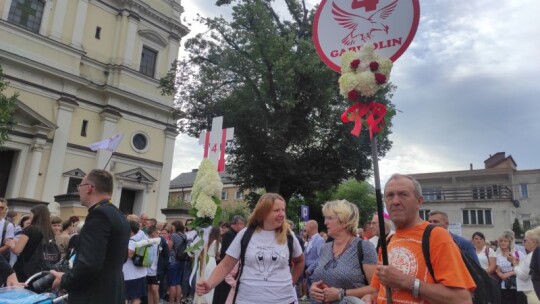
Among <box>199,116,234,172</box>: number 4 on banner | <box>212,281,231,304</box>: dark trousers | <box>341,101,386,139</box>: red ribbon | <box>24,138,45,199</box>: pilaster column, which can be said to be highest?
<box>24,138,45,199</box>: pilaster column

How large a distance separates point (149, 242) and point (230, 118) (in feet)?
46.8

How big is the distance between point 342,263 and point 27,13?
88.4ft

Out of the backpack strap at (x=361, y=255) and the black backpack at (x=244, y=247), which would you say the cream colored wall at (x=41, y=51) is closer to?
the black backpack at (x=244, y=247)

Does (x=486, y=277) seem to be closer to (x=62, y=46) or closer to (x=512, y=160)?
(x=62, y=46)

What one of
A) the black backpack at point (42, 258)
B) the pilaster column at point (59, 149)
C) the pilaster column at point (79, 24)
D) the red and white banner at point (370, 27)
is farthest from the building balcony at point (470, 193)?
the red and white banner at point (370, 27)

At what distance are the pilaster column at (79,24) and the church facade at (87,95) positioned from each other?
0.19ft

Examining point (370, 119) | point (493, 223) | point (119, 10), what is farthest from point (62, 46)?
point (493, 223)

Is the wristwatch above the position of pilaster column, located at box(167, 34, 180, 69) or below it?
below

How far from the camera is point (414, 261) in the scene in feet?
8.34

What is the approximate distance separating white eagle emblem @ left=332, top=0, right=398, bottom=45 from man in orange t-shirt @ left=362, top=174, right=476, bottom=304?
119 cm

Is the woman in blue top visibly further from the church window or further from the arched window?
the church window

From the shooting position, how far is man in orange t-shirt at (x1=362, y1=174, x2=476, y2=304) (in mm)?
2346

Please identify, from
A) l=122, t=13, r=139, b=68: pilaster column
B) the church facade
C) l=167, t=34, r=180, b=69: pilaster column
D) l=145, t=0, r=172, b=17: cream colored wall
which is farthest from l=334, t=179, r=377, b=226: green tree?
l=122, t=13, r=139, b=68: pilaster column

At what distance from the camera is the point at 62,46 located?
25.0 metres
